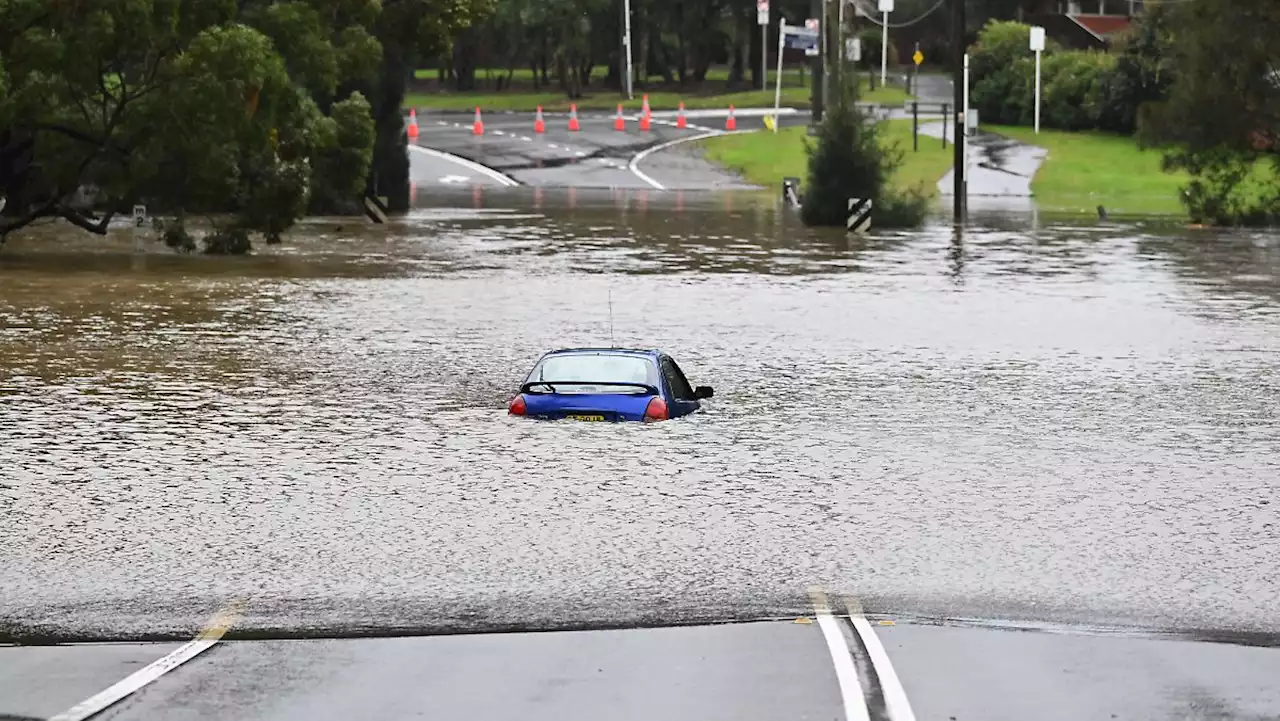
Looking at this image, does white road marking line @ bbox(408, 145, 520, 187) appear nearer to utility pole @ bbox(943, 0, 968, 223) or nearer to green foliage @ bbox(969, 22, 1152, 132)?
utility pole @ bbox(943, 0, 968, 223)

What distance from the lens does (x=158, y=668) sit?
12.0 meters

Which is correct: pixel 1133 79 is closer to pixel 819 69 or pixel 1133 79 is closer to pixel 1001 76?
pixel 1001 76

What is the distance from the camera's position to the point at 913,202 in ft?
197

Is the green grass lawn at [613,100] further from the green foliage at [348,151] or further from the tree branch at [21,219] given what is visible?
the tree branch at [21,219]

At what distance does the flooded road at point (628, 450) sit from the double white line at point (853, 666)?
471 millimetres

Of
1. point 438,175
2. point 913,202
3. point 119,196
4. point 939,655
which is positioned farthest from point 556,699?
point 438,175

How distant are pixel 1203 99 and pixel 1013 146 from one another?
2099 centimetres

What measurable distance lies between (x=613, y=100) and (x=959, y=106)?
42.6 meters

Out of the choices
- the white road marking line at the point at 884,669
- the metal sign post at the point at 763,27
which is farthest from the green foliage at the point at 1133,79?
the white road marking line at the point at 884,669

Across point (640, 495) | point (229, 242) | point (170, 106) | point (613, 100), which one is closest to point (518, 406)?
point (640, 495)

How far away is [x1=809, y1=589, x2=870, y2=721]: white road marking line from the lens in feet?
34.7

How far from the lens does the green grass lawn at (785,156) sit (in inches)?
2896

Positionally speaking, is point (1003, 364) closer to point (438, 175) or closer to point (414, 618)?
point (414, 618)

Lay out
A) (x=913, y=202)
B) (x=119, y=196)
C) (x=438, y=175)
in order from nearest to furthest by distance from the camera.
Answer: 1. (x=119, y=196)
2. (x=913, y=202)
3. (x=438, y=175)
